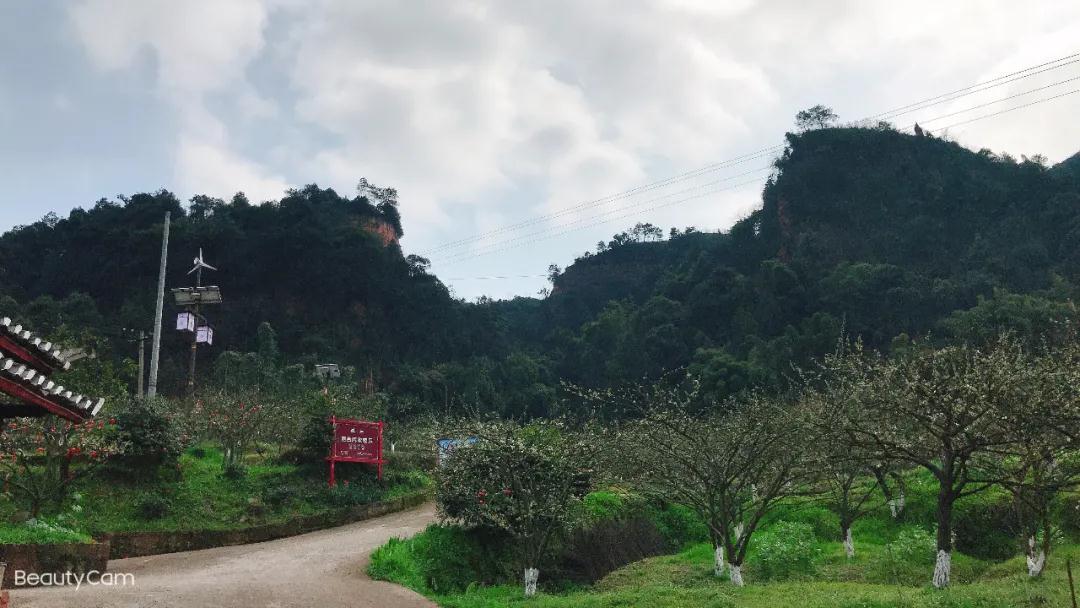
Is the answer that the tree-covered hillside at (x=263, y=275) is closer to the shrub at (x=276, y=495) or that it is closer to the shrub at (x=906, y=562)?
the shrub at (x=276, y=495)

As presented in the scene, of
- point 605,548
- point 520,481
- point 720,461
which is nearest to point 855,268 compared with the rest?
point 605,548

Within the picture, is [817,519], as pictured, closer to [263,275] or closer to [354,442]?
[354,442]

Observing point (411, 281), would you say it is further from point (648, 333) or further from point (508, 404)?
point (648, 333)

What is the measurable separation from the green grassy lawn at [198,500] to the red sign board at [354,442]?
885 mm

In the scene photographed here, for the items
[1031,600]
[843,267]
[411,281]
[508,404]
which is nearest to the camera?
[1031,600]

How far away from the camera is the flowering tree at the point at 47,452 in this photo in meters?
16.7

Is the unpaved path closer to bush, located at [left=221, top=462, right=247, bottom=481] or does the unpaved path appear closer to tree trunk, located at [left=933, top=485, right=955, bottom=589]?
bush, located at [left=221, top=462, right=247, bottom=481]

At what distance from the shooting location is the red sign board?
2375cm

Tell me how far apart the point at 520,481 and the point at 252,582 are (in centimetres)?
611

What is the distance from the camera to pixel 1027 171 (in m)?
78.6

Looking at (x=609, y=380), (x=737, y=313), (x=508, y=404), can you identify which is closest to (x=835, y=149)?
(x=737, y=313)

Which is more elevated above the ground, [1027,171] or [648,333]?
[1027,171]

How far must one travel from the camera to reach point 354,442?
24094 millimetres

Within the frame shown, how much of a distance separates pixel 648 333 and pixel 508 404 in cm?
1783
